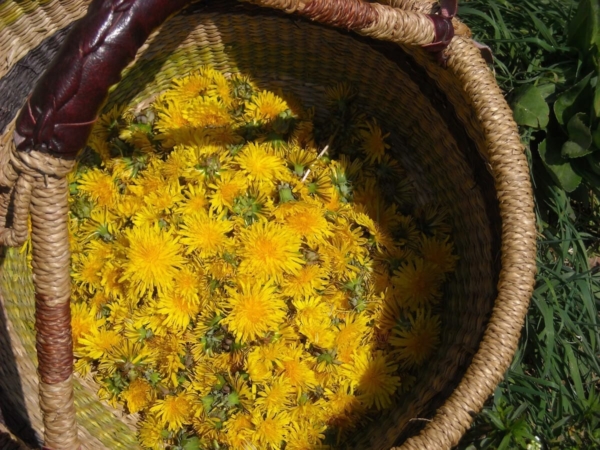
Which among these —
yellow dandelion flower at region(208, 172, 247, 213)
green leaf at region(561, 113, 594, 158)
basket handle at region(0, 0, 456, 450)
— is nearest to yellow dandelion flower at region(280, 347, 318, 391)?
yellow dandelion flower at region(208, 172, 247, 213)

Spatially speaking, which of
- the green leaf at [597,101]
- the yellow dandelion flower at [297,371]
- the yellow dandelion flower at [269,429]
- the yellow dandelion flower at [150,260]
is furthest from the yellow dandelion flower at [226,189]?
the green leaf at [597,101]

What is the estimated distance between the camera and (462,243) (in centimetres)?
137

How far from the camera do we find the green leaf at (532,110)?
1.41 metres

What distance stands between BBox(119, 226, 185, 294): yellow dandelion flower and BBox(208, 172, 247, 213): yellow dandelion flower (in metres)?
0.14

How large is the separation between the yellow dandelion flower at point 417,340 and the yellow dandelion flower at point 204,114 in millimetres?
639

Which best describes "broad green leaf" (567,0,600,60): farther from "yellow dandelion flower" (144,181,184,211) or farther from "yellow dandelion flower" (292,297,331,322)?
"yellow dandelion flower" (144,181,184,211)

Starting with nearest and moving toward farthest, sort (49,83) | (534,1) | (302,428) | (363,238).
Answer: (49,83) → (302,428) → (363,238) → (534,1)

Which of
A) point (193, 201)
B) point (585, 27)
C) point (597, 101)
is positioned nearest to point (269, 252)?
point (193, 201)

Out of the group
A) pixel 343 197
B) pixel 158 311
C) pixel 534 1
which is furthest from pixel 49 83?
pixel 534 1

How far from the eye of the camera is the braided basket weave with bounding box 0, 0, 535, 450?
91 centimetres

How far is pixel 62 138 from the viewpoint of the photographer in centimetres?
82

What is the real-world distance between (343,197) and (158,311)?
0.50 meters

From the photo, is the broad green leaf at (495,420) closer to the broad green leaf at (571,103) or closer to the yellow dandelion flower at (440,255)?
the yellow dandelion flower at (440,255)

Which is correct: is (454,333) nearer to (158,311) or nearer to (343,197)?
(343,197)
